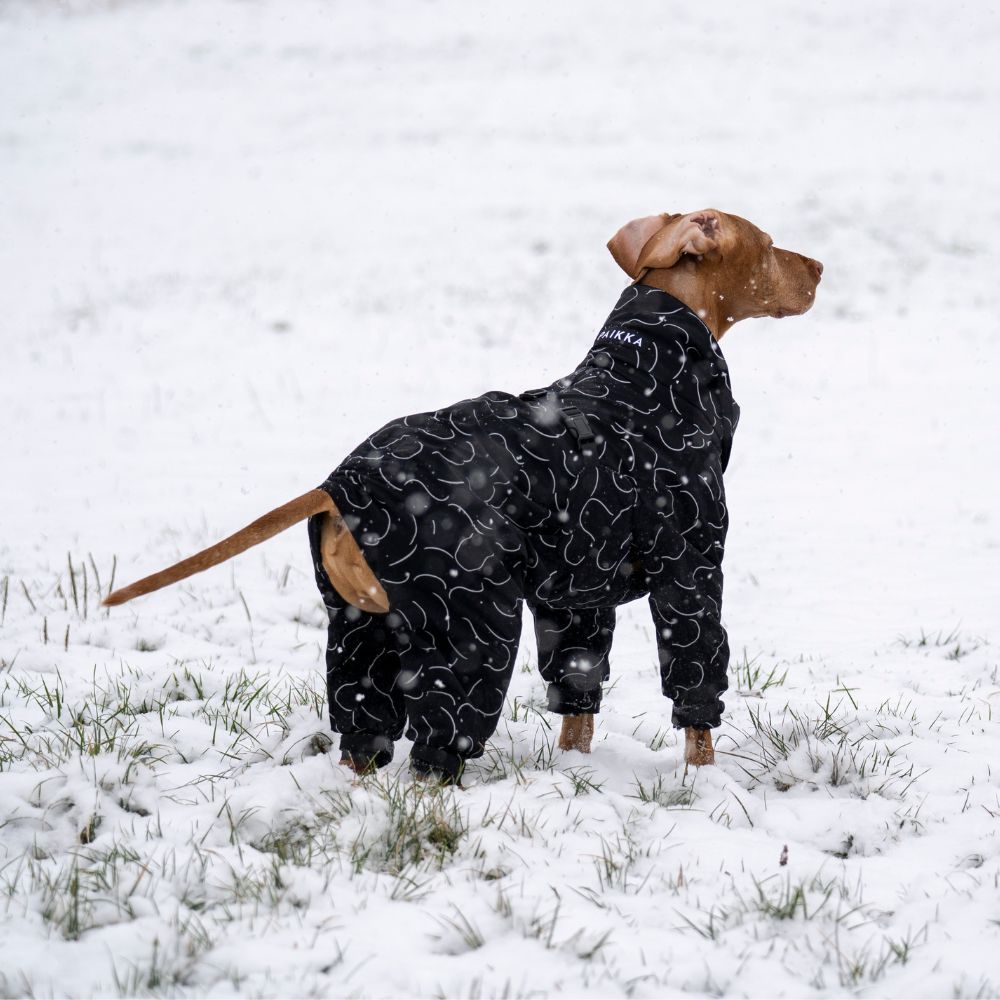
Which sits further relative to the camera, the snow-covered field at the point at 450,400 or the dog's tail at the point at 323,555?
the dog's tail at the point at 323,555

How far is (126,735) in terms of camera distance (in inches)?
116

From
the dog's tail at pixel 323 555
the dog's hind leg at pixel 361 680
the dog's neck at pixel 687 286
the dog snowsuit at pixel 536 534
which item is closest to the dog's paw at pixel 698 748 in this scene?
the dog snowsuit at pixel 536 534

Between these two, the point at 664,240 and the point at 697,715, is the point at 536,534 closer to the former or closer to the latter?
the point at 697,715

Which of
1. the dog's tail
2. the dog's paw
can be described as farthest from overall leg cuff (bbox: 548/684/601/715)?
the dog's tail

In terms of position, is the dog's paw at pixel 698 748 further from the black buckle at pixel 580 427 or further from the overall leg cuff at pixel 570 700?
the black buckle at pixel 580 427

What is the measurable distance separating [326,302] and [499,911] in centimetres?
1021

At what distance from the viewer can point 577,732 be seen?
10.4 feet

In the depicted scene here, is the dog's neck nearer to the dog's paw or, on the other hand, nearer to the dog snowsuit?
the dog snowsuit

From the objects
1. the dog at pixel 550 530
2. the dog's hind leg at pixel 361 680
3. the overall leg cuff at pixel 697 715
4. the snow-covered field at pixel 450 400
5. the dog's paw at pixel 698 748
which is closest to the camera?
the snow-covered field at pixel 450 400

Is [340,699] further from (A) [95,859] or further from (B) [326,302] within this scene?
(B) [326,302]

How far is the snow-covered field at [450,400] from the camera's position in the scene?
6.81ft

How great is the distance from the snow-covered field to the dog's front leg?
0.06 metres

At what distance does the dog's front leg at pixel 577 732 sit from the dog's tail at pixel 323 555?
897mm

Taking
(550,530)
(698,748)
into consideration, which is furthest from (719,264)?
(698,748)
